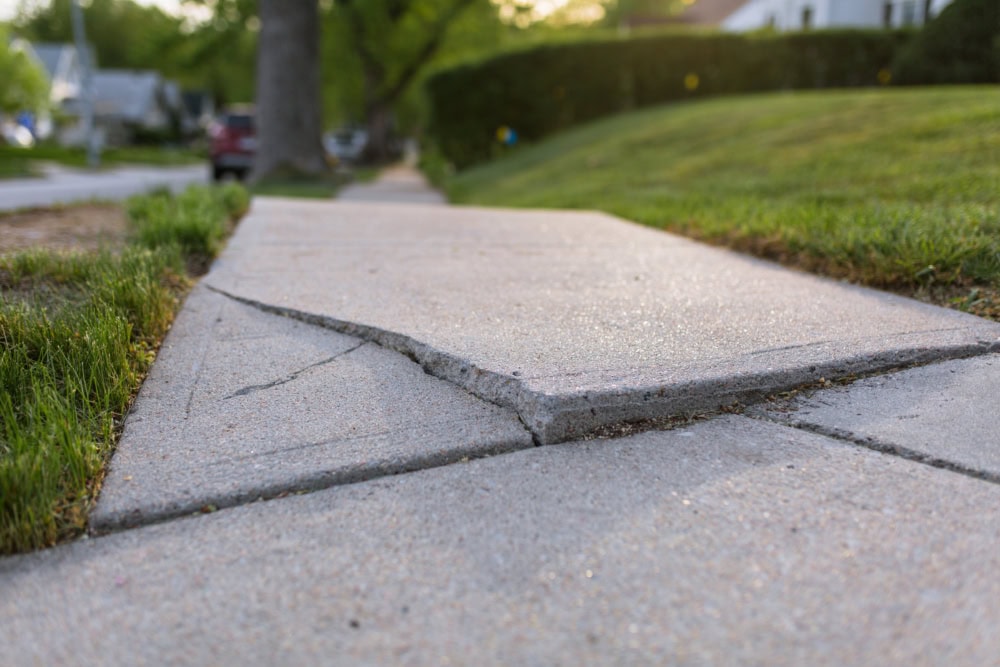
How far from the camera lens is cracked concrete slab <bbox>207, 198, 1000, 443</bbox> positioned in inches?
92.2

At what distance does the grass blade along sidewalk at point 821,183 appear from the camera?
3.72 metres

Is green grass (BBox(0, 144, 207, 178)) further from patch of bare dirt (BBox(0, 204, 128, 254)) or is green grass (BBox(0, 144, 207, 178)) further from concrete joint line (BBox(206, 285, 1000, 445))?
concrete joint line (BBox(206, 285, 1000, 445))

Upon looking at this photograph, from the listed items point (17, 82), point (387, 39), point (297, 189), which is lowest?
point (297, 189)

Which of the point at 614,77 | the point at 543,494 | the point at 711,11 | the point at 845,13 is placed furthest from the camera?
the point at 711,11

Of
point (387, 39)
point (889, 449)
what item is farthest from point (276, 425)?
point (387, 39)

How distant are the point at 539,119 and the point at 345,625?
1664cm

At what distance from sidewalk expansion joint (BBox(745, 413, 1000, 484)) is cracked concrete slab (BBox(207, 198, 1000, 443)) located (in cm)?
19

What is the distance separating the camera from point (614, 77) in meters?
17.1

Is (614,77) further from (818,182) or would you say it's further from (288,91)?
(818,182)

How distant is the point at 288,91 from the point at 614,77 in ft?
23.9

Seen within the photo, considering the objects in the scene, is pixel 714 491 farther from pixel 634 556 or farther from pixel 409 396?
pixel 409 396

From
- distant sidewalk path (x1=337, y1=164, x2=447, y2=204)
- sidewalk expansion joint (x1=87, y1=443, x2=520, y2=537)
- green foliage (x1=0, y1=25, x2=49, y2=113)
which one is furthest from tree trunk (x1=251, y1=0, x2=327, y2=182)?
green foliage (x1=0, y1=25, x2=49, y2=113)

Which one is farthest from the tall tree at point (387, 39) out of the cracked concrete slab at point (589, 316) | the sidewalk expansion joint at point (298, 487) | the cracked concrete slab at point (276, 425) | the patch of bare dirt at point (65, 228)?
the sidewalk expansion joint at point (298, 487)

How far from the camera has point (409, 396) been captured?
2406 millimetres
